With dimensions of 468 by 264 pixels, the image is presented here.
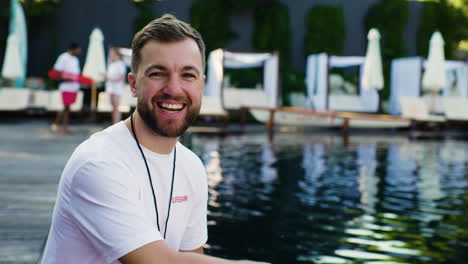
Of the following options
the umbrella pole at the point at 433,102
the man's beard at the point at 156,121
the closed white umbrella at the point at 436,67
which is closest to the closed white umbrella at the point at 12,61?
the closed white umbrella at the point at 436,67

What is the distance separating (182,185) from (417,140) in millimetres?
14037

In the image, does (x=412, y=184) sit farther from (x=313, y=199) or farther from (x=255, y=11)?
(x=255, y=11)

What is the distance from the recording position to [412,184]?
7609 millimetres

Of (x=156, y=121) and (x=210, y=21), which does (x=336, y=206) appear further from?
(x=210, y=21)

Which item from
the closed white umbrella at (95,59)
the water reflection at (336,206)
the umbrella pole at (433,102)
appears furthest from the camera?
the umbrella pole at (433,102)

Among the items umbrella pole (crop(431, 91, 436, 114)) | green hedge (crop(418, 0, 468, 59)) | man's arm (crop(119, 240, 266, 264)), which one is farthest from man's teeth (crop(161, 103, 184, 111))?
green hedge (crop(418, 0, 468, 59))

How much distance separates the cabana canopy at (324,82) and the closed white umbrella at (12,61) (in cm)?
890

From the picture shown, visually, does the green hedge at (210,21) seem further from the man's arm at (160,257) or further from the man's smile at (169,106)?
the man's arm at (160,257)

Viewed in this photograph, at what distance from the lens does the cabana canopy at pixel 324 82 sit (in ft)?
64.3

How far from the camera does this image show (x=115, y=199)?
5.56ft

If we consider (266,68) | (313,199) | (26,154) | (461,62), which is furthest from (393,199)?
(461,62)

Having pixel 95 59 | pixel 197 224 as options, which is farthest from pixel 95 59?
pixel 197 224

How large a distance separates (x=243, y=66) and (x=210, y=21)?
2.14m

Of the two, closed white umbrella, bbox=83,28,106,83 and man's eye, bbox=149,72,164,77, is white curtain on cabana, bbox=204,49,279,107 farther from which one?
man's eye, bbox=149,72,164,77
